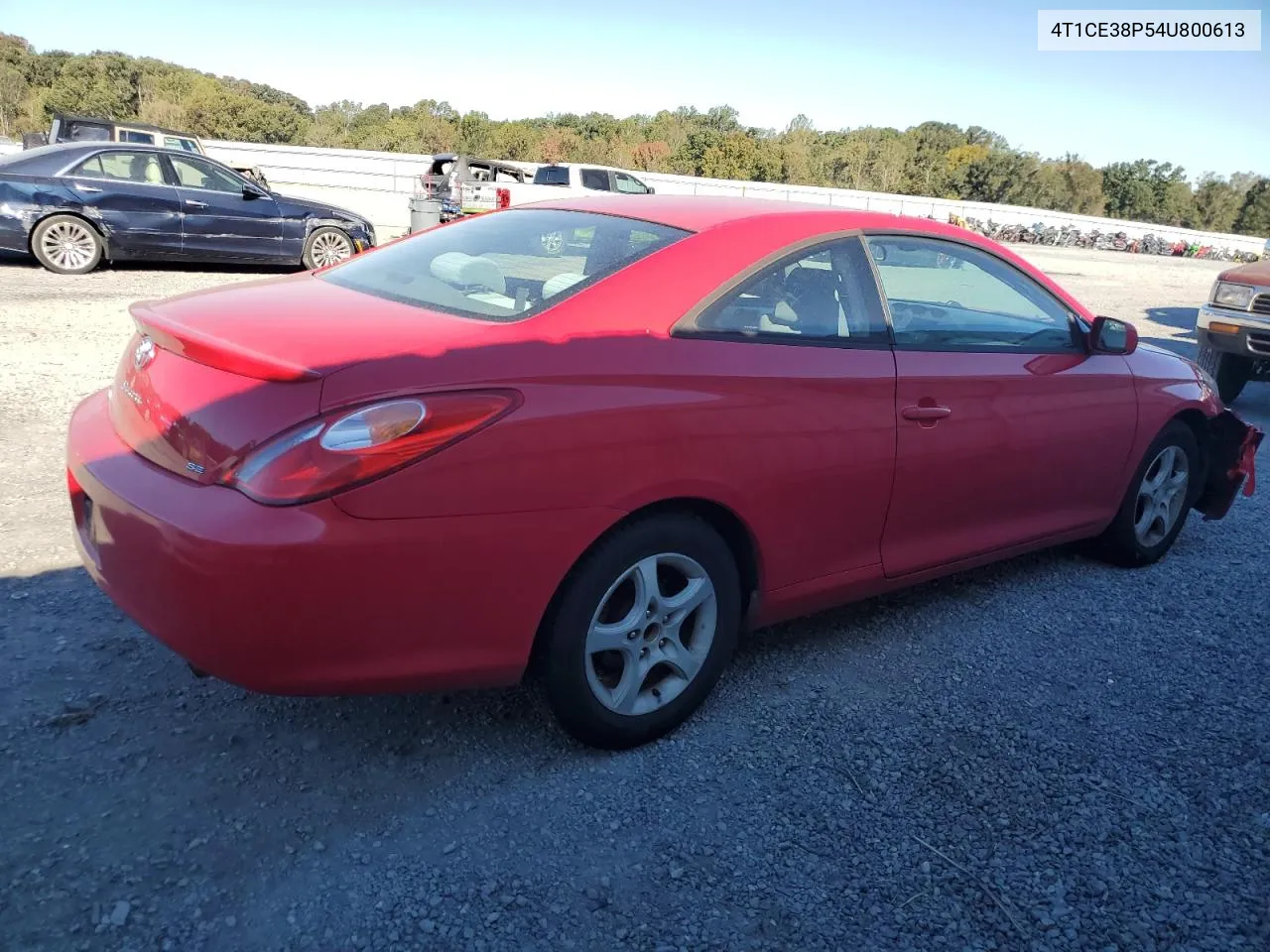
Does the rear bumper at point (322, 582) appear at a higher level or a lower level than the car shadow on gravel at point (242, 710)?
higher

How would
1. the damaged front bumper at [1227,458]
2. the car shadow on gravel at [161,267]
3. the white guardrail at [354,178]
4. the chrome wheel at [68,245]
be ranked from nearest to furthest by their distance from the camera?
→ the damaged front bumper at [1227,458] → the chrome wheel at [68,245] → the car shadow on gravel at [161,267] → the white guardrail at [354,178]

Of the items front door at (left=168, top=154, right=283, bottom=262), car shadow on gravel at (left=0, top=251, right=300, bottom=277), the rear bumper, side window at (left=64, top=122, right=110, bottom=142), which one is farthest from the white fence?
the rear bumper

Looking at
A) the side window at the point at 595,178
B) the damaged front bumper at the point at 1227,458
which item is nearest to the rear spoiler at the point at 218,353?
the damaged front bumper at the point at 1227,458

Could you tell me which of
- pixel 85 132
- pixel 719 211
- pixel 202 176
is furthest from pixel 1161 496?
pixel 85 132

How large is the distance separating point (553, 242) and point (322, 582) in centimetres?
152

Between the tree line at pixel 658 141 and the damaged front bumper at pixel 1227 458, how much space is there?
51092 mm

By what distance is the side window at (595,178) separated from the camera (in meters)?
22.5

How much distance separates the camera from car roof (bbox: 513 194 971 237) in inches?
126

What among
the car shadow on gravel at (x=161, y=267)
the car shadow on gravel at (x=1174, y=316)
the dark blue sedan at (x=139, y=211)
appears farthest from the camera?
the car shadow on gravel at (x=1174, y=316)

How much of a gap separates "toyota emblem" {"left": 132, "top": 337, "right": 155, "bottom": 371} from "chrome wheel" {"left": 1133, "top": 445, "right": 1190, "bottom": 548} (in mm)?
4015

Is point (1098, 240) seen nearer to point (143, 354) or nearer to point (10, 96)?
point (143, 354)

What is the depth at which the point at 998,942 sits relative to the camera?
225cm

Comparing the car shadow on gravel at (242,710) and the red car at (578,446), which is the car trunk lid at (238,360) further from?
the car shadow on gravel at (242,710)

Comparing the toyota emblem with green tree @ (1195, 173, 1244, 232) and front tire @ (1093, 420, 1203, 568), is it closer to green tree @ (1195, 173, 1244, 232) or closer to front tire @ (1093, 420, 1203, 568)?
front tire @ (1093, 420, 1203, 568)
